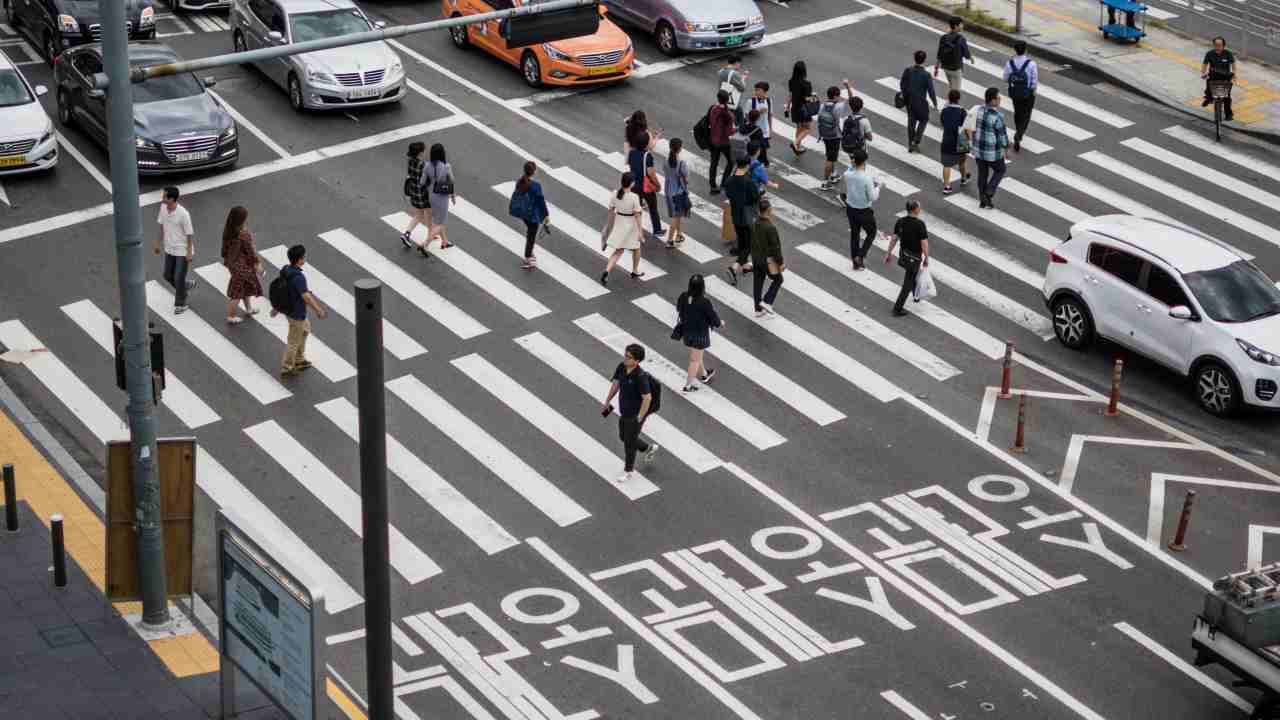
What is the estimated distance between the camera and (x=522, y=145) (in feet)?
102

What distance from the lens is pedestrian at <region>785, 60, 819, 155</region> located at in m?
30.6

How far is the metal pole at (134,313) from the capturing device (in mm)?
16734

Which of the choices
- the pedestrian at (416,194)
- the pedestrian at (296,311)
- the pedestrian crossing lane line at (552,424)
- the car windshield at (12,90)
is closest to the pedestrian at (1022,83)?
the pedestrian at (416,194)

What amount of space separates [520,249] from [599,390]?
14.7ft

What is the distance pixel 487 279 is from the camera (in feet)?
87.8

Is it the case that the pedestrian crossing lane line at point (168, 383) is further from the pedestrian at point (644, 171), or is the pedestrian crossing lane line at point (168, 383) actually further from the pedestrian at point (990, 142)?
the pedestrian at point (990, 142)

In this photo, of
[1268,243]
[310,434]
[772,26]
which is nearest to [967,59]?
[772,26]

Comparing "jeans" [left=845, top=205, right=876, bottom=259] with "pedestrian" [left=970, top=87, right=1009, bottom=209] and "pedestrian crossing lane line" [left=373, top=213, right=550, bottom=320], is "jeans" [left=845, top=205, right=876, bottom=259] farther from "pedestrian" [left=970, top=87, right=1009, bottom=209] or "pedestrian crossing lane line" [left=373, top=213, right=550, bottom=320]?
"pedestrian crossing lane line" [left=373, top=213, right=550, bottom=320]

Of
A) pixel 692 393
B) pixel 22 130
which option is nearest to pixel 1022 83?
pixel 692 393

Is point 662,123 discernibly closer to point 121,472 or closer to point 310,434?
point 310,434

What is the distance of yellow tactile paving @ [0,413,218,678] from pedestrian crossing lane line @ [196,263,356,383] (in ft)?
12.4

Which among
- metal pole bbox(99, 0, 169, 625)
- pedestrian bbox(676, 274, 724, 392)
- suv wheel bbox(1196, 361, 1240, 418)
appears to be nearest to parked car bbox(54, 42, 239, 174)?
pedestrian bbox(676, 274, 724, 392)

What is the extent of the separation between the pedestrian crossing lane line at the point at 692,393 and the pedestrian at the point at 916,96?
7.83m

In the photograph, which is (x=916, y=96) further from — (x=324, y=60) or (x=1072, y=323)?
(x=324, y=60)
